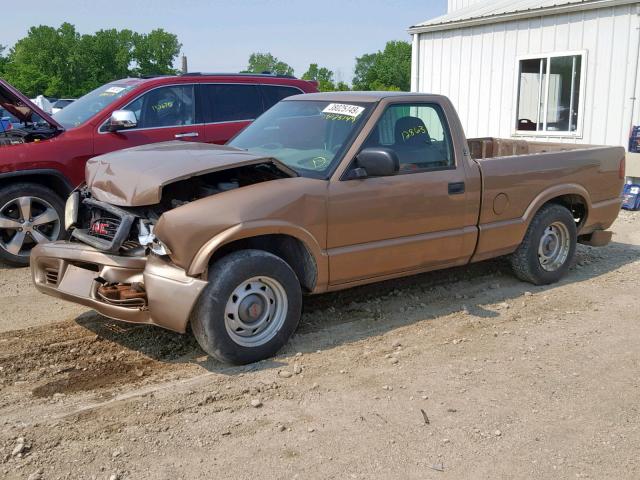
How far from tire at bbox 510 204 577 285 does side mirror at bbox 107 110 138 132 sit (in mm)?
4203

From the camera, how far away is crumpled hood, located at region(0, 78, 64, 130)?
6773 millimetres

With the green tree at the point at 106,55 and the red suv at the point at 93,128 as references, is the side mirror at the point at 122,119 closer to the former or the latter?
the red suv at the point at 93,128

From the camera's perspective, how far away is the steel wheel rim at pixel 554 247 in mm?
6469

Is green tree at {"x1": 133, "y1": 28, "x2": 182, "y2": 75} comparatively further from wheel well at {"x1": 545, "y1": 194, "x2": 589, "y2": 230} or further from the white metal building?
wheel well at {"x1": 545, "y1": 194, "x2": 589, "y2": 230}

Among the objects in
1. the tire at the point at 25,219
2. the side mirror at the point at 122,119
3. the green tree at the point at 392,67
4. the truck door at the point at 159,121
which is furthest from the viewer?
the green tree at the point at 392,67

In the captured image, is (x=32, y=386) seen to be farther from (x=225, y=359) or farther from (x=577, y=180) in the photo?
(x=577, y=180)

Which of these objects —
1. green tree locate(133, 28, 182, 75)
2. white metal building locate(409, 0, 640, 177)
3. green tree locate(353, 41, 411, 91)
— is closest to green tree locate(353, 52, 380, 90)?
green tree locate(353, 41, 411, 91)

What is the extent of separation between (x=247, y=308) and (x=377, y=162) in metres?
1.39

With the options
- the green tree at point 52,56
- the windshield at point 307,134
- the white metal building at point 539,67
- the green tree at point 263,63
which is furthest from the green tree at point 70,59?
the windshield at point 307,134

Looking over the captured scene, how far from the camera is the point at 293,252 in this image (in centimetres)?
477

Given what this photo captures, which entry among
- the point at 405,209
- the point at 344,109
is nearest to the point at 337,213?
the point at 405,209

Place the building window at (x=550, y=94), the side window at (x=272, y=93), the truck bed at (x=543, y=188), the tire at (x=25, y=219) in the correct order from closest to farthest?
1. the truck bed at (x=543, y=188)
2. the tire at (x=25, y=219)
3. the side window at (x=272, y=93)
4. the building window at (x=550, y=94)

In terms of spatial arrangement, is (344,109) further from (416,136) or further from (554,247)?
(554,247)

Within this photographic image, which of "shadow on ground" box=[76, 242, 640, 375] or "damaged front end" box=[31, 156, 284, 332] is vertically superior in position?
"damaged front end" box=[31, 156, 284, 332]
